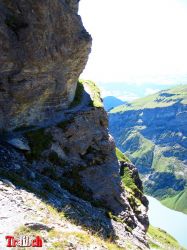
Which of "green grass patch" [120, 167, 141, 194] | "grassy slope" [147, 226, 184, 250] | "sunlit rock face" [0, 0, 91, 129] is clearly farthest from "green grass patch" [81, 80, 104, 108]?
"grassy slope" [147, 226, 184, 250]

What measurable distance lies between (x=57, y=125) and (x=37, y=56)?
10.4 metres

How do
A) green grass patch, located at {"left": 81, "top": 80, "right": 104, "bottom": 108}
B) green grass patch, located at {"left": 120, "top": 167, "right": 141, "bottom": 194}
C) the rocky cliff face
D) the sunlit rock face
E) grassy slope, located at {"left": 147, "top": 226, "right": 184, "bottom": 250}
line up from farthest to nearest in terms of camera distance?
grassy slope, located at {"left": 147, "top": 226, "right": 184, "bottom": 250}
green grass patch, located at {"left": 120, "top": 167, "right": 141, "bottom": 194}
green grass patch, located at {"left": 81, "top": 80, "right": 104, "bottom": 108}
the sunlit rock face
the rocky cliff face

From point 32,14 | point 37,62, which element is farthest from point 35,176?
point 32,14

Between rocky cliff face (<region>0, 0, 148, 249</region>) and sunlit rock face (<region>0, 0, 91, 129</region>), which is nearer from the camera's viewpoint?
rocky cliff face (<region>0, 0, 148, 249</region>)

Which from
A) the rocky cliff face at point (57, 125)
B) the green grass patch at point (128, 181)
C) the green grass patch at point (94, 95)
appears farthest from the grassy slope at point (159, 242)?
the green grass patch at point (94, 95)

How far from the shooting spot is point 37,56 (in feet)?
180

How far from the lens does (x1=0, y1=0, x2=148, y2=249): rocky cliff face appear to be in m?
49.1

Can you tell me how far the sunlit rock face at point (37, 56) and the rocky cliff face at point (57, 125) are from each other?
124 mm

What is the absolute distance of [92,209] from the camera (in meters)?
50.5

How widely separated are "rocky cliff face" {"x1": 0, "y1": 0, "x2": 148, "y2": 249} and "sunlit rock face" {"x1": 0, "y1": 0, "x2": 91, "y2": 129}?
0.41 ft

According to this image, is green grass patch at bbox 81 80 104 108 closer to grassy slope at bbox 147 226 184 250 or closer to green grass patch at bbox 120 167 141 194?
green grass patch at bbox 120 167 141 194

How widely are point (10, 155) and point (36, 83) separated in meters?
13.6

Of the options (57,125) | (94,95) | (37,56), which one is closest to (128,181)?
(94,95)

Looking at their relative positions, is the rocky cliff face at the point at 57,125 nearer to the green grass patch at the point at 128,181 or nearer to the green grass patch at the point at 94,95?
the green grass patch at the point at 94,95
